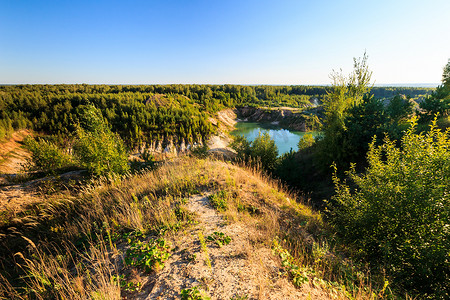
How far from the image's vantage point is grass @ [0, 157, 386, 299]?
2924 mm

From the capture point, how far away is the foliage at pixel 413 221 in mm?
3371

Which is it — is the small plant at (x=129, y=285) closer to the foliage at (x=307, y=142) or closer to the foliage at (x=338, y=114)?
the foliage at (x=338, y=114)

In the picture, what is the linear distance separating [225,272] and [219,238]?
87cm

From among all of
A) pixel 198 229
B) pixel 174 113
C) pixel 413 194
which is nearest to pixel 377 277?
pixel 413 194

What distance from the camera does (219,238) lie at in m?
3.90

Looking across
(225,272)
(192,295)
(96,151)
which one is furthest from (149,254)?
(96,151)

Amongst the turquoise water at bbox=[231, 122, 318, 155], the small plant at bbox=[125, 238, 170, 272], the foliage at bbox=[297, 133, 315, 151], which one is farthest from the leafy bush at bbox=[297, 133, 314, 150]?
the small plant at bbox=[125, 238, 170, 272]

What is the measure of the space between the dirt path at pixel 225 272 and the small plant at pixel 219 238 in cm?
8

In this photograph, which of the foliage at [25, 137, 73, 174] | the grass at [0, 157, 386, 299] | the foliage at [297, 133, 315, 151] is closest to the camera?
the grass at [0, 157, 386, 299]

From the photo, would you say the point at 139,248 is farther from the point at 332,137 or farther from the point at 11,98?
the point at 11,98

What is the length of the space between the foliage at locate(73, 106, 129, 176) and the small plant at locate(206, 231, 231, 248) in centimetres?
683

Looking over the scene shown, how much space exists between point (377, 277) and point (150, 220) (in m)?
5.49

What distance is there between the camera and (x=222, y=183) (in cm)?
670

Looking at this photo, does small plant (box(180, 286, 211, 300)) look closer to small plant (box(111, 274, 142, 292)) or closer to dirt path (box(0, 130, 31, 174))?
small plant (box(111, 274, 142, 292))
